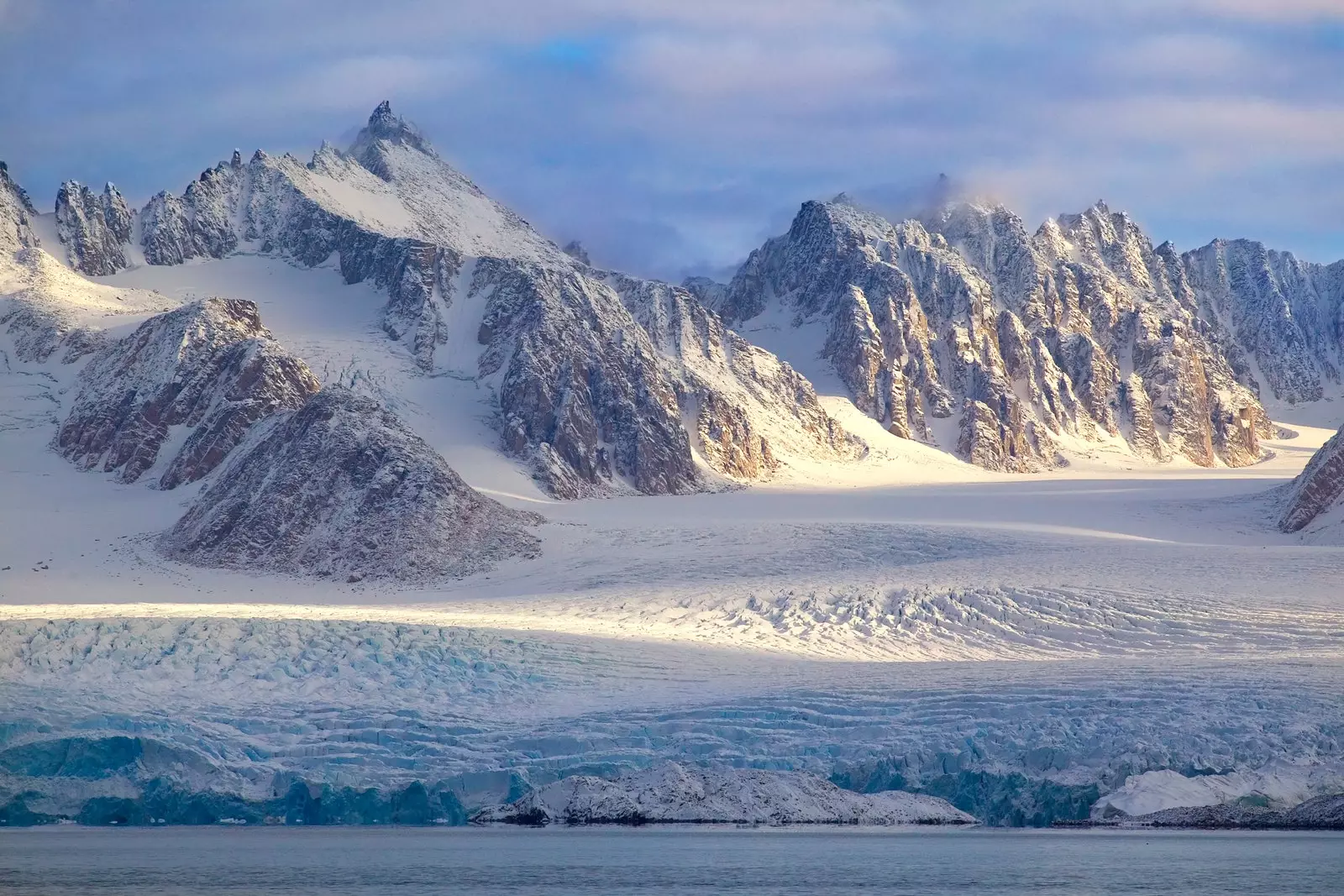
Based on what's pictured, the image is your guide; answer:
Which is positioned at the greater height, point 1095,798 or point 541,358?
point 541,358

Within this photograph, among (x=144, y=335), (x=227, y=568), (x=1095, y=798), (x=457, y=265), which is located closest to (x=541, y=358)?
(x=457, y=265)

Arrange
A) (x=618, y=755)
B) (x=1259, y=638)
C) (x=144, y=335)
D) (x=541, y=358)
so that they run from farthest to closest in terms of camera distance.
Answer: (x=541, y=358) → (x=144, y=335) → (x=1259, y=638) → (x=618, y=755)

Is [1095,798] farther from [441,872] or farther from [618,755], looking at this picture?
[441,872]

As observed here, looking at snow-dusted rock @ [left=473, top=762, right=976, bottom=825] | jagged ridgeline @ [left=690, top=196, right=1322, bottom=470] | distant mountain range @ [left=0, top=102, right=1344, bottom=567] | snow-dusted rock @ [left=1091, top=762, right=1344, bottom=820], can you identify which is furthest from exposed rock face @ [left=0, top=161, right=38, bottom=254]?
snow-dusted rock @ [left=1091, top=762, right=1344, bottom=820]

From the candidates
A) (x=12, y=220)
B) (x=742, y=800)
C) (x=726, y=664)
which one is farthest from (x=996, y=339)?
(x=742, y=800)

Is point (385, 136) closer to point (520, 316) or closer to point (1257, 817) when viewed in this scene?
point (520, 316)

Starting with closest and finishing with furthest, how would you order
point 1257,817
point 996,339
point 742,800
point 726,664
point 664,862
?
point 664,862, point 1257,817, point 742,800, point 726,664, point 996,339
